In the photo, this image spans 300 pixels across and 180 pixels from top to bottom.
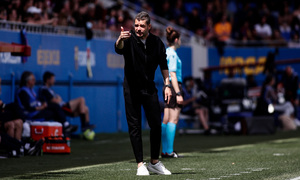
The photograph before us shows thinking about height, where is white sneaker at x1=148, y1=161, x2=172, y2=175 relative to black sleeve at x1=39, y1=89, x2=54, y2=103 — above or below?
below

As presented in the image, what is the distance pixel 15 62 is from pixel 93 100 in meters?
3.66

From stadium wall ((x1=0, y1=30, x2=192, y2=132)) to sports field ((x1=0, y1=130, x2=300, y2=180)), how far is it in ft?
8.45

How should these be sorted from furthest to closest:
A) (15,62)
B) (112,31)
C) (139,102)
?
1. (112,31)
2. (15,62)
3. (139,102)

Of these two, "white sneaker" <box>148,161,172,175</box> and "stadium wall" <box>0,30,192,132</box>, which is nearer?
"white sneaker" <box>148,161,172,175</box>

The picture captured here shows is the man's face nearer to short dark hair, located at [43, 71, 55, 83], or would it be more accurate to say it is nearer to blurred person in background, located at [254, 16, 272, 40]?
short dark hair, located at [43, 71, 55, 83]

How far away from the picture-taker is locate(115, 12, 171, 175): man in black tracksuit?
8680mm

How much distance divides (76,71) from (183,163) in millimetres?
9320

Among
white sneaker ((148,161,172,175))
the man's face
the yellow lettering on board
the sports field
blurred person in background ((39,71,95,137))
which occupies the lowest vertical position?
the sports field

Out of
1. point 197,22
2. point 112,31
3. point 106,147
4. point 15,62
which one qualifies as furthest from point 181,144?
point 197,22

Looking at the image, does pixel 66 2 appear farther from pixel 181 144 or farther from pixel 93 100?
pixel 181 144

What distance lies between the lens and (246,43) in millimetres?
28172

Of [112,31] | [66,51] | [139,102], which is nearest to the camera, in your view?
[139,102]

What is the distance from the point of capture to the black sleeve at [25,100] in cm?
1532

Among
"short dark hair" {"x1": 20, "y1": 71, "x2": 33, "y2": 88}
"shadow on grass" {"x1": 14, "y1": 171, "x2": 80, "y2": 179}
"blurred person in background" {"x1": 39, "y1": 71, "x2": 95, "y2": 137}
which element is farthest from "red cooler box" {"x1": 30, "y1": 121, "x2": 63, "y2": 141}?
"shadow on grass" {"x1": 14, "y1": 171, "x2": 80, "y2": 179}
